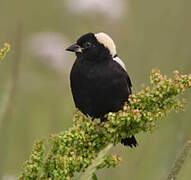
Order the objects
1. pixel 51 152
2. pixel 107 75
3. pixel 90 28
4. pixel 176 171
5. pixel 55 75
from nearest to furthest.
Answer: pixel 176 171, pixel 51 152, pixel 107 75, pixel 55 75, pixel 90 28

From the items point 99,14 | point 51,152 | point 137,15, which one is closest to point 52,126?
point 51,152

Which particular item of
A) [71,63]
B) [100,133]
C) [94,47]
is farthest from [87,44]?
[100,133]

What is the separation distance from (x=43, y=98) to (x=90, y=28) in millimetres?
1018

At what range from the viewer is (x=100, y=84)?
130 inches

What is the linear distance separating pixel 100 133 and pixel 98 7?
3138 millimetres

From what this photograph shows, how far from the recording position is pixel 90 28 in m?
4.77

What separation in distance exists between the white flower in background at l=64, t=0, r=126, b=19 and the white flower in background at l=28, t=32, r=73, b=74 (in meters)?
0.25

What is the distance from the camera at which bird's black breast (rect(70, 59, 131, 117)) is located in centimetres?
328

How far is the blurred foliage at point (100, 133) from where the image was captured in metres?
1.86

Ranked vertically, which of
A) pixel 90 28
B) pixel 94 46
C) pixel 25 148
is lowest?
pixel 25 148

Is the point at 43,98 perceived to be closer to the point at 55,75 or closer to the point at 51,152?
the point at 55,75

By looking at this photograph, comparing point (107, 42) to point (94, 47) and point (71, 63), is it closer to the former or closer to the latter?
point (94, 47)

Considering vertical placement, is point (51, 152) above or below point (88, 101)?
below

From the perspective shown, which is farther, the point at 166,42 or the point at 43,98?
the point at 166,42
